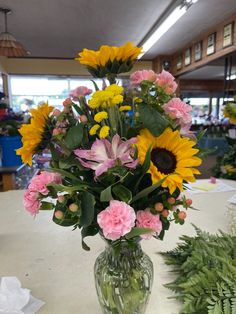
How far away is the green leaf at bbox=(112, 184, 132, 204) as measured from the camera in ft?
1.73

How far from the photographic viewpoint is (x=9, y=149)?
8.97ft

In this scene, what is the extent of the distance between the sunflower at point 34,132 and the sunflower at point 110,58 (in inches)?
5.4

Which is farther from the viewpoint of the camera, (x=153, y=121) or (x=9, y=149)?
(x=9, y=149)

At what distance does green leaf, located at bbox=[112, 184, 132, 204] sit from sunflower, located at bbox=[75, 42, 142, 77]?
0.26m

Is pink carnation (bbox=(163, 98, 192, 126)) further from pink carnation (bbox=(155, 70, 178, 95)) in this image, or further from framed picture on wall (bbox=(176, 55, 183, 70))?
framed picture on wall (bbox=(176, 55, 183, 70))

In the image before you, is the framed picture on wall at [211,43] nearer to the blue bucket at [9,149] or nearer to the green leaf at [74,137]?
the blue bucket at [9,149]

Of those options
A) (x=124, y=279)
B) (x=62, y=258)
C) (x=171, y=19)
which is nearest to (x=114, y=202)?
(x=124, y=279)

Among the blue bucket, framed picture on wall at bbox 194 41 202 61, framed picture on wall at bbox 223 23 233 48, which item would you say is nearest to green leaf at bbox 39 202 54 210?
the blue bucket

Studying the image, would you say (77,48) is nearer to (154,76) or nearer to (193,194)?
(193,194)

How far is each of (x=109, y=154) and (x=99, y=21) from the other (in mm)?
3833

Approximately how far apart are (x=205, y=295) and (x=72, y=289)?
1.33 feet

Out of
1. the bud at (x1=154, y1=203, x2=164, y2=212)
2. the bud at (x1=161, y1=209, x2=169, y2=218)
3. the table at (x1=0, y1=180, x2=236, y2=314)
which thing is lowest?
the table at (x1=0, y1=180, x2=236, y2=314)

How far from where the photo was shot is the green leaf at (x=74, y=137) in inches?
20.7

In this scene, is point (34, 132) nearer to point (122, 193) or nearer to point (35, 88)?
point (122, 193)
